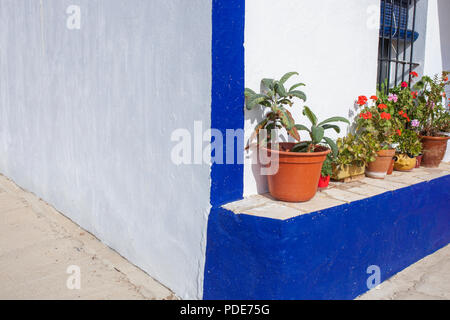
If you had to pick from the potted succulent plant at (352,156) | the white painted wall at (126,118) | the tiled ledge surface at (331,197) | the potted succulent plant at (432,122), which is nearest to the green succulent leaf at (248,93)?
the white painted wall at (126,118)

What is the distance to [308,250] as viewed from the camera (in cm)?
224

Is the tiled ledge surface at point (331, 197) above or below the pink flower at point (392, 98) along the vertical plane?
below

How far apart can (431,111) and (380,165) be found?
115 centimetres

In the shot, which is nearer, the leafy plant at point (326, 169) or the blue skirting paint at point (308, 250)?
the blue skirting paint at point (308, 250)

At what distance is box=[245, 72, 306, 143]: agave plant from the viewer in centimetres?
241

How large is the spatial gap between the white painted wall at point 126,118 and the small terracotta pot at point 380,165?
1609 mm

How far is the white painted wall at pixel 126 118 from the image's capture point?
8.01ft

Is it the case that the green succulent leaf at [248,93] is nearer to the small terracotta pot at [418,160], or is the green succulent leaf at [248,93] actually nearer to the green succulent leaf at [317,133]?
the green succulent leaf at [317,133]

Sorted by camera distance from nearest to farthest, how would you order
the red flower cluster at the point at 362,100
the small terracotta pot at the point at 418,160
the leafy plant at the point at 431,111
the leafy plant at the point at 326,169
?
1. the leafy plant at the point at 326,169
2. the red flower cluster at the point at 362,100
3. the small terracotta pot at the point at 418,160
4. the leafy plant at the point at 431,111

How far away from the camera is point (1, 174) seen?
612 cm

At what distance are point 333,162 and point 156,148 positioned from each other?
1.33 m
